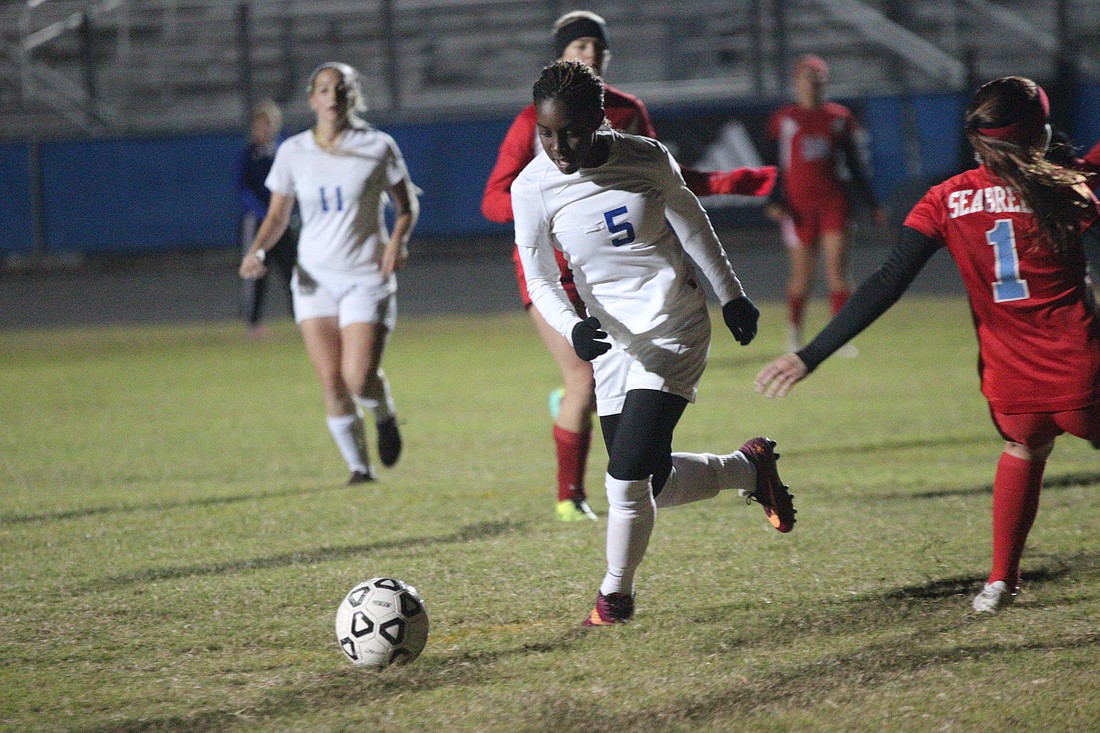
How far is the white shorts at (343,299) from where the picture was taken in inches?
287

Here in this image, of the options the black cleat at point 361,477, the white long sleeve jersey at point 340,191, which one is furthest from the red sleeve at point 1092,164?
the black cleat at point 361,477

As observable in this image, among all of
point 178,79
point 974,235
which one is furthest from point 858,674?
point 178,79

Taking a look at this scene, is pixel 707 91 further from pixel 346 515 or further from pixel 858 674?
pixel 858 674

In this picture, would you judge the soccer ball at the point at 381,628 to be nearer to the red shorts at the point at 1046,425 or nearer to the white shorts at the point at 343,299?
the red shorts at the point at 1046,425

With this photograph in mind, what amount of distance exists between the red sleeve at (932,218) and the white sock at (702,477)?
3.67ft

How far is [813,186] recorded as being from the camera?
11992 mm

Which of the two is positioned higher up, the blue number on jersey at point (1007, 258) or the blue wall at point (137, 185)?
the blue number on jersey at point (1007, 258)

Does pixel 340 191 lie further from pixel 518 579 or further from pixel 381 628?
pixel 381 628

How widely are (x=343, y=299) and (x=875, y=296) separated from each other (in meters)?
3.63

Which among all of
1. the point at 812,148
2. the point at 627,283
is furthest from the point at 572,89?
the point at 812,148

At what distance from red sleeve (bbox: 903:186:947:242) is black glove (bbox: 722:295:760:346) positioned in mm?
566

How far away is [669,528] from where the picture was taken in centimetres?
613

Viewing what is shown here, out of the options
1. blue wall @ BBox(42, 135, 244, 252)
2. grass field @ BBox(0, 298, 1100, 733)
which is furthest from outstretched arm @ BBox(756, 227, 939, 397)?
blue wall @ BBox(42, 135, 244, 252)

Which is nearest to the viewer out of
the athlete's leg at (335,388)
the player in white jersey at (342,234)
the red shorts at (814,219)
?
the player in white jersey at (342,234)
